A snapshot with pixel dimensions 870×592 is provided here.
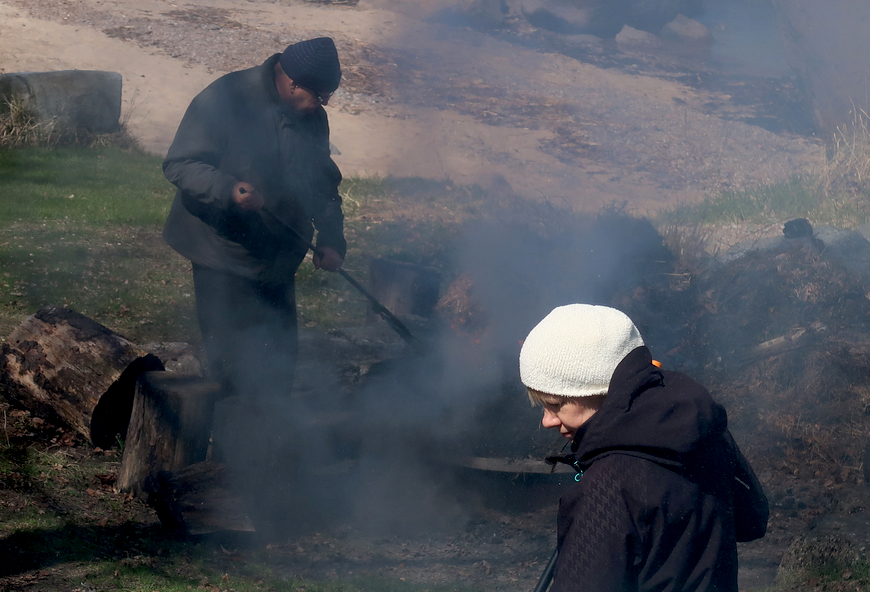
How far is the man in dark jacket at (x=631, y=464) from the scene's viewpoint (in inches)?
56.6

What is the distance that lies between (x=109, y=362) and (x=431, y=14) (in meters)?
21.6

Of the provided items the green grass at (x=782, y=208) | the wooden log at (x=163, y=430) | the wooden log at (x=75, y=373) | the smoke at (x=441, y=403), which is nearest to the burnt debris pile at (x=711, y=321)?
the smoke at (x=441, y=403)

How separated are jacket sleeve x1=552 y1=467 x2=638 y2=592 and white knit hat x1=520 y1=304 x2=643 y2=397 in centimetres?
21

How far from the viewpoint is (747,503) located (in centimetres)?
172

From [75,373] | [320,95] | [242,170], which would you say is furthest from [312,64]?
[75,373]

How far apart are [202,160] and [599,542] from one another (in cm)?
275

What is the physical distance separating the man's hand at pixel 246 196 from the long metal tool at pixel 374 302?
0.14 meters

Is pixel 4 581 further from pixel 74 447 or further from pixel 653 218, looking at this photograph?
pixel 653 218

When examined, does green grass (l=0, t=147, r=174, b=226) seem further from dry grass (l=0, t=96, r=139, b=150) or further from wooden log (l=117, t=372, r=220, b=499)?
wooden log (l=117, t=372, r=220, b=499)

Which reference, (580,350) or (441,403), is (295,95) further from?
(580,350)

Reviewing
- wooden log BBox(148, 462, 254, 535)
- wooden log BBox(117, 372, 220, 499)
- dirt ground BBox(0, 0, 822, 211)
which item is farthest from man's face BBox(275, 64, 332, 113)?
dirt ground BBox(0, 0, 822, 211)

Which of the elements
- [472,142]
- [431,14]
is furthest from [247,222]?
[431,14]

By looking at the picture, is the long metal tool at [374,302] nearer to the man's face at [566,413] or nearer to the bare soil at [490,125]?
the bare soil at [490,125]

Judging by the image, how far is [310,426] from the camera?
3.90m
